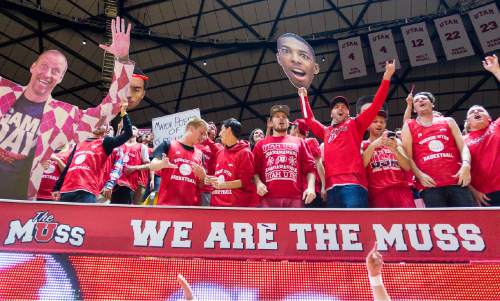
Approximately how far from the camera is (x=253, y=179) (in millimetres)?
4488

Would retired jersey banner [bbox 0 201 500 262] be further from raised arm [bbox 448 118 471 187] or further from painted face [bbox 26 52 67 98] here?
painted face [bbox 26 52 67 98]

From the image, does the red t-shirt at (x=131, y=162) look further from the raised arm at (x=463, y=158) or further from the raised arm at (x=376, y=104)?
the raised arm at (x=463, y=158)

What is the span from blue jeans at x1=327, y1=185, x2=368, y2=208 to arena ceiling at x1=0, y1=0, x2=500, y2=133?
10.8m

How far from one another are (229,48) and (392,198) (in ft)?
38.8

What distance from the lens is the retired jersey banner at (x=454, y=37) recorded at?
500 inches

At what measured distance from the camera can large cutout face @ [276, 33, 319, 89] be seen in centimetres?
622

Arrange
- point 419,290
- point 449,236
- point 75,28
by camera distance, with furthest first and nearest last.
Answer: point 75,28
point 449,236
point 419,290

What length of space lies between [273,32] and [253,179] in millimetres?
11008

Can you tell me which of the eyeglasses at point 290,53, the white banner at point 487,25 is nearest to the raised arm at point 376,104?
the eyeglasses at point 290,53

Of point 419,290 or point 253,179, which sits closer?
point 419,290

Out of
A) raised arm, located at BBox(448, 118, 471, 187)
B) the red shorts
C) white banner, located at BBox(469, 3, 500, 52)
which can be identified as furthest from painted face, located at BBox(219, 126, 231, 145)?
white banner, located at BBox(469, 3, 500, 52)

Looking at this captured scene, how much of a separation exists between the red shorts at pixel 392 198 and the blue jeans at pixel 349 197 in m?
0.21

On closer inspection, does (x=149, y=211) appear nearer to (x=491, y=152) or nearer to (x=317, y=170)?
(x=317, y=170)

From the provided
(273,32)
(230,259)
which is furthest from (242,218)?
(273,32)
